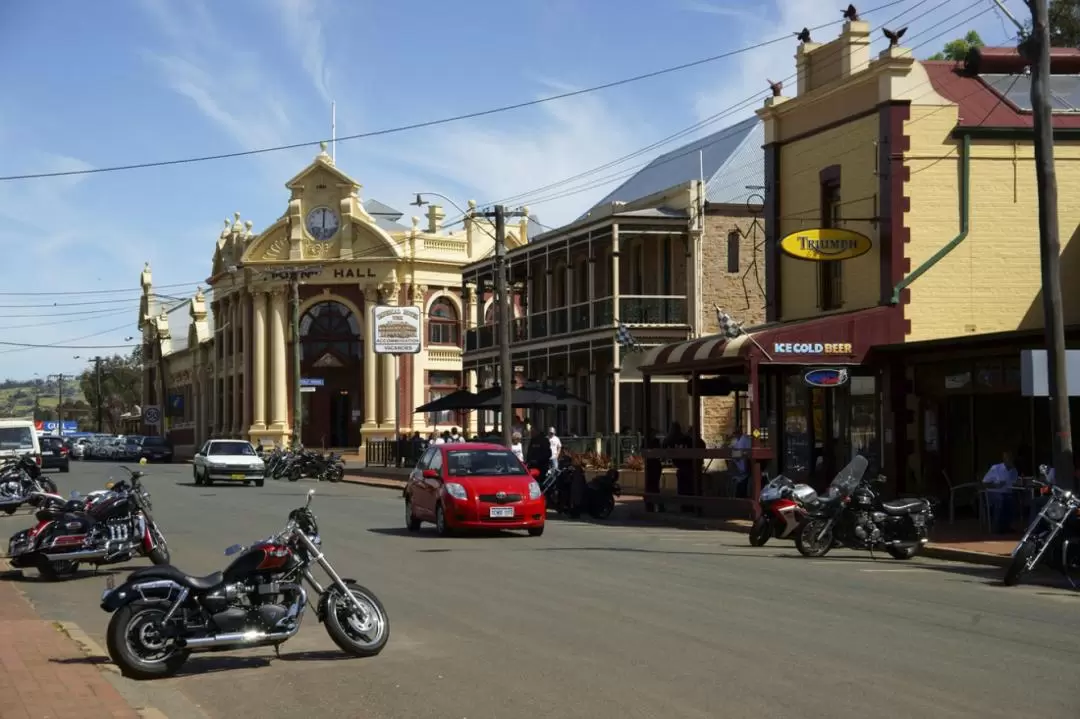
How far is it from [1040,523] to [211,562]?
10405mm

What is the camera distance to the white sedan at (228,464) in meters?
43.6

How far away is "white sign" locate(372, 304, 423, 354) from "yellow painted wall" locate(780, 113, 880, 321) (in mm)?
25077

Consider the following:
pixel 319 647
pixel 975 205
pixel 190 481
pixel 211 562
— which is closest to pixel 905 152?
pixel 975 205

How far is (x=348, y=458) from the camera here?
67.9m

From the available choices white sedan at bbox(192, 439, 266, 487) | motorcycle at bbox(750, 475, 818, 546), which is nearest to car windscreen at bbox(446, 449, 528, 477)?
motorcycle at bbox(750, 475, 818, 546)

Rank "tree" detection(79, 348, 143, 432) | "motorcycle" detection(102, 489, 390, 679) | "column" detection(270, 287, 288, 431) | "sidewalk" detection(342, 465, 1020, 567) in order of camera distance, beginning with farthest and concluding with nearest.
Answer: "tree" detection(79, 348, 143, 432) → "column" detection(270, 287, 288, 431) → "sidewalk" detection(342, 465, 1020, 567) → "motorcycle" detection(102, 489, 390, 679)

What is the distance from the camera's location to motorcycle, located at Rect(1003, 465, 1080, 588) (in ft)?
51.5

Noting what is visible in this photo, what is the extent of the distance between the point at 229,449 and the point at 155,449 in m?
31.9

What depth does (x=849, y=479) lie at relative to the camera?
64.0ft

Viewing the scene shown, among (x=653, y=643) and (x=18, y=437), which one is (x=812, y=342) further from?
(x=18, y=437)

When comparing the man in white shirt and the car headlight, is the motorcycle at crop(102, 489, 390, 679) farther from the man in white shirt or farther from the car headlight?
the man in white shirt

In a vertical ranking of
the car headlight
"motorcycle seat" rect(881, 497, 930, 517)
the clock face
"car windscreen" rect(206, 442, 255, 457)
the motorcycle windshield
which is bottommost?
"motorcycle seat" rect(881, 497, 930, 517)

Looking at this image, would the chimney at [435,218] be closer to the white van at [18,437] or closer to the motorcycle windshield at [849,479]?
the white van at [18,437]

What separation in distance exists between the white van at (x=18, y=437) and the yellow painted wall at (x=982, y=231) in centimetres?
2224
